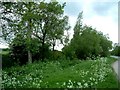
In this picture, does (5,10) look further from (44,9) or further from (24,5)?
(44,9)

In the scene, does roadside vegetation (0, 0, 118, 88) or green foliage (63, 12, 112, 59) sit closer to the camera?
roadside vegetation (0, 0, 118, 88)

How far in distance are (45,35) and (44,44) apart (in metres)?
2.33

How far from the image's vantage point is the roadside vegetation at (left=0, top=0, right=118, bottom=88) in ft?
60.1

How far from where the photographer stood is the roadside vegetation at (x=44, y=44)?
18328mm

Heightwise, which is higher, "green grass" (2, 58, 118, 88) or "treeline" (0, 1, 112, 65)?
"treeline" (0, 1, 112, 65)

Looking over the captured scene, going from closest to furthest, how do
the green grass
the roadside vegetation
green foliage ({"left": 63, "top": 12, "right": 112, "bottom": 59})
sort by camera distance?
the green grass < the roadside vegetation < green foliage ({"left": 63, "top": 12, "right": 112, "bottom": 59})

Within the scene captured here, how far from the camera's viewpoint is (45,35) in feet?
133

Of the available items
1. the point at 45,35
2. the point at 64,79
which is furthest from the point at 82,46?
the point at 64,79

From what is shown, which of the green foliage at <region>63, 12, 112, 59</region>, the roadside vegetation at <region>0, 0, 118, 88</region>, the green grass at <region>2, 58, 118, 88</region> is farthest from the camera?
the green foliage at <region>63, 12, 112, 59</region>

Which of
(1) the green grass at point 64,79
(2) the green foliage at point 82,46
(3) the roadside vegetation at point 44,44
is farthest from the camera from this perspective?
(2) the green foliage at point 82,46

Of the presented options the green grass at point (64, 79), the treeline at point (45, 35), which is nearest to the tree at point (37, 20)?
the treeline at point (45, 35)

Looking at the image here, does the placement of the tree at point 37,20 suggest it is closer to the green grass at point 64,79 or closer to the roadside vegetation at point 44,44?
the roadside vegetation at point 44,44

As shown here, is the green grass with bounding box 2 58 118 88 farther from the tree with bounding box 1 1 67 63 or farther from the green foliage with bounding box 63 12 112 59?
the green foliage with bounding box 63 12 112 59

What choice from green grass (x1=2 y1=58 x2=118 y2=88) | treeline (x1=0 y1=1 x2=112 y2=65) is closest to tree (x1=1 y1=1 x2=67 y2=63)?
treeline (x1=0 y1=1 x2=112 y2=65)
